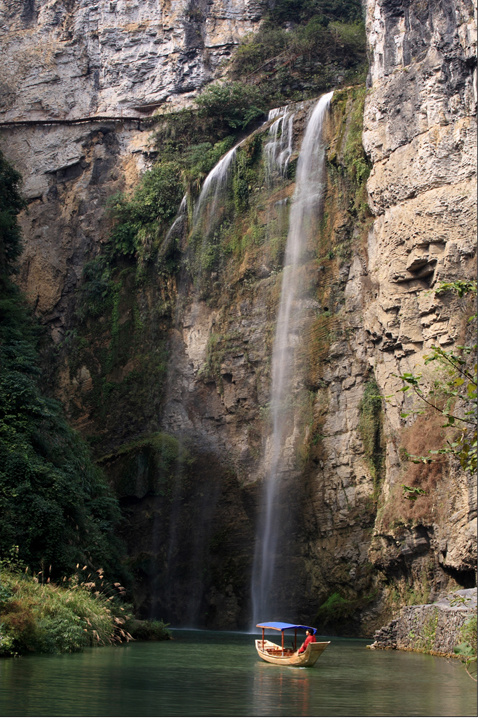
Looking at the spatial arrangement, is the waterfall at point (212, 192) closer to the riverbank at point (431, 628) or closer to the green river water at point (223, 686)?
the riverbank at point (431, 628)

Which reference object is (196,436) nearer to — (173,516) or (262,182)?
(173,516)

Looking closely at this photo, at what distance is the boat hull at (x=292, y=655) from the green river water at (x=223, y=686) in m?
0.21

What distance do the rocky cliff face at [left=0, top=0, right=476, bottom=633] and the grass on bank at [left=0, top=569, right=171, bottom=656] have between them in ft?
27.7

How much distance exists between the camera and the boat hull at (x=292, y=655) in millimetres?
13695

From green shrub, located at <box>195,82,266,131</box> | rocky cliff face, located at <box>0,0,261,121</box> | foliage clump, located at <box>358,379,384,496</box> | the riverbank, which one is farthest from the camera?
rocky cliff face, located at <box>0,0,261,121</box>

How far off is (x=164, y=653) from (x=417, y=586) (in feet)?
29.5

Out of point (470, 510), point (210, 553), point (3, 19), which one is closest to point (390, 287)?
point (470, 510)

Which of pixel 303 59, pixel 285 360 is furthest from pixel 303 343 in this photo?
pixel 303 59

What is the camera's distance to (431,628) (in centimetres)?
1773

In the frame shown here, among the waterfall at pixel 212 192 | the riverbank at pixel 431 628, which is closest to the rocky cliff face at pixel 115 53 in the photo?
the waterfall at pixel 212 192

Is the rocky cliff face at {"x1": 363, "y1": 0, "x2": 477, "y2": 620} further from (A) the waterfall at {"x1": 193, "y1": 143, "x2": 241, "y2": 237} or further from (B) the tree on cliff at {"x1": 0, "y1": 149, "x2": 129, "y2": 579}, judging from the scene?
(B) the tree on cliff at {"x1": 0, "y1": 149, "x2": 129, "y2": 579}

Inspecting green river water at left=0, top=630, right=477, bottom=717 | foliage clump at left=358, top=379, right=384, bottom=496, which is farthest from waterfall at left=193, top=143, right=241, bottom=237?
green river water at left=0, top=630, right=477, bottom=717

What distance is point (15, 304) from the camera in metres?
27.0

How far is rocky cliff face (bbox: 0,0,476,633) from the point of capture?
23.9m
